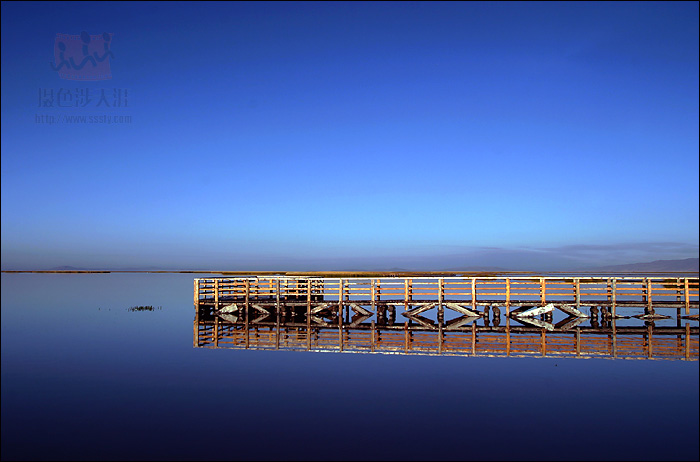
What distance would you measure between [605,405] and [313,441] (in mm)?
7654

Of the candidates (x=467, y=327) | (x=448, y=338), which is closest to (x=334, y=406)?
(x=448, y=338)

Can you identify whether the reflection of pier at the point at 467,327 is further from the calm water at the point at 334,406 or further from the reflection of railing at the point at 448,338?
the calm water at the point at 334,406

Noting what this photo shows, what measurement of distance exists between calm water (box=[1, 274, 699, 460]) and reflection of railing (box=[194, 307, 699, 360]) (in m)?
0.93

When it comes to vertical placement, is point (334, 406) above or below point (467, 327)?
above

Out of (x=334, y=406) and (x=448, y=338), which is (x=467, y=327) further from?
(x=334, y=406)

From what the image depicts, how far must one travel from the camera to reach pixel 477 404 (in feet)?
45.4

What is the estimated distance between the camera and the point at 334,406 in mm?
13734

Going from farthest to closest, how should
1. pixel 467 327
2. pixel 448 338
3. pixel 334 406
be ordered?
pixel 467 327, pixel 448 338, pixel 334 406

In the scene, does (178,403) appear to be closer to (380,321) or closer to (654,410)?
(654,410)

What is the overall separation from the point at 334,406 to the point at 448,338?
1185 centimetres

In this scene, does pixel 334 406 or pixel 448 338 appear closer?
pixel 334 406

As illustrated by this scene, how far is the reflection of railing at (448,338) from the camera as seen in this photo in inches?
810

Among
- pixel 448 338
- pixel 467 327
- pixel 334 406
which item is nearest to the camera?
pixel 334 406

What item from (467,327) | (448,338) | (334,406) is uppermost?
(334,406)
